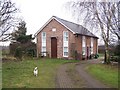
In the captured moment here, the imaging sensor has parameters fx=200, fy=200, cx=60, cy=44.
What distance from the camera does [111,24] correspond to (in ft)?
76.2

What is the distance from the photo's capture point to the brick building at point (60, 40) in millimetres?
33188

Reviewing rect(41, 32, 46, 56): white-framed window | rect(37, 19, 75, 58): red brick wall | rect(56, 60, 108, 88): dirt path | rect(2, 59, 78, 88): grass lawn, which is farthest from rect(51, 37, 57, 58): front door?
rect(56, 60, 108, 88): dirt path

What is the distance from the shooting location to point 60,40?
34188 millimetres

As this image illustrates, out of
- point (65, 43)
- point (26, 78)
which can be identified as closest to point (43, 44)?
point (65, 43)

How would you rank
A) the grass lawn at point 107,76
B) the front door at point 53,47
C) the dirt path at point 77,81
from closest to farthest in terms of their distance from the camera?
the dirt path at point 77,81
the grass lawn at point 107,76
the front door at point 53,47

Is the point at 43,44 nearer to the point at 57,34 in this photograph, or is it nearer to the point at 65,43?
the point at 57,34

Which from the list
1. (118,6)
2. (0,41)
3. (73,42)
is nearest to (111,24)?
(118,6)

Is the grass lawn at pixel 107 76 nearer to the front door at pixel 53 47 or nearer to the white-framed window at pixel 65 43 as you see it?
the white-framed window at pixel 65 43

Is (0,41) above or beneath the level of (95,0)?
beneath

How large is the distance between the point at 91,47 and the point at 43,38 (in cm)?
1161

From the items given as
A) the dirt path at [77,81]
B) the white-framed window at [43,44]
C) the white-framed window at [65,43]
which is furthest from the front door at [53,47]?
the dirt path at [77,81]

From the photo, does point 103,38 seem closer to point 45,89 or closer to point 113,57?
point 113,57

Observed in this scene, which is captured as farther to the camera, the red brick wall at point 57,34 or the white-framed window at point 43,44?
the white-framed window at point 43,44

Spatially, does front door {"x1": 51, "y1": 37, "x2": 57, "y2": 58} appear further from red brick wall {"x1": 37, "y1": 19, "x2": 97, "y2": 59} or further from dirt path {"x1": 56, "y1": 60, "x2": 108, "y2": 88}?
dirt path {"x1": 56, "y1": 60, "x2": 108, "y2": 88}
